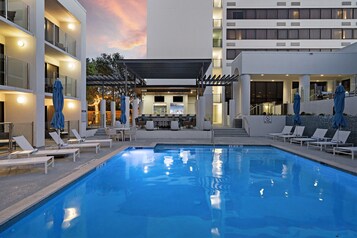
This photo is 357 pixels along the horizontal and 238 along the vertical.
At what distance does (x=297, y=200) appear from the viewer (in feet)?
22.0

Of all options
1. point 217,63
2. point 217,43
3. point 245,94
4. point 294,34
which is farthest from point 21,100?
point 294,34

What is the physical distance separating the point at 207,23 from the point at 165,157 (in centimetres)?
2539

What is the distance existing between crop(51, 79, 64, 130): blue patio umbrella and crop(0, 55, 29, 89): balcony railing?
2.85 meters

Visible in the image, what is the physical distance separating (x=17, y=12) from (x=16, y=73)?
9.51 feet

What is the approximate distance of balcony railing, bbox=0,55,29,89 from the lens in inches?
476

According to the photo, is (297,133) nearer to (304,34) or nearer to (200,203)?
(200,203)

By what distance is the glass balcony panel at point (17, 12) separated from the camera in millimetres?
12830

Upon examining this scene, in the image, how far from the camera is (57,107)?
10984 mm

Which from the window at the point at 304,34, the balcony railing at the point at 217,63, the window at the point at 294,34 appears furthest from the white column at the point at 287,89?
the window at the point at 304,34

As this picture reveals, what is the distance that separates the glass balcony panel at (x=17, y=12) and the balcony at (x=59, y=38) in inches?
119

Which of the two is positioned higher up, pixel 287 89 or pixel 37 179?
pixel 287 89

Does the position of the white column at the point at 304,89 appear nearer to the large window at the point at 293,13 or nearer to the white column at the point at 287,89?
the white column at the point at 287,89

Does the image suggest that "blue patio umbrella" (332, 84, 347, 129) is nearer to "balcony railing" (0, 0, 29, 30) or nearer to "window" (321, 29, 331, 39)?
"balcony railing" (0, 0, 29, 30)

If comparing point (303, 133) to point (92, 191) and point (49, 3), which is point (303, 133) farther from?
point (49, 3)
